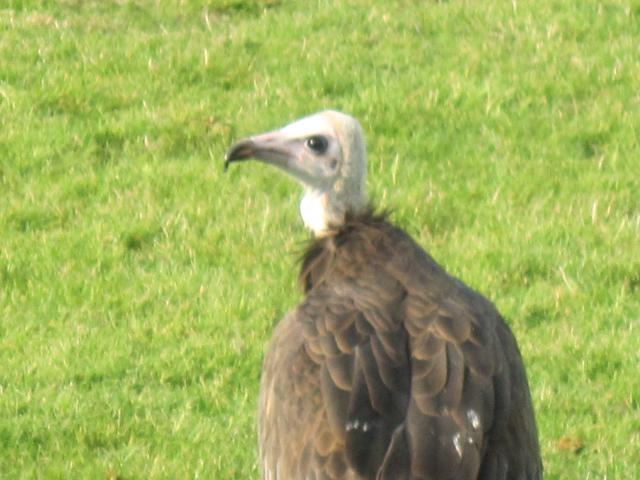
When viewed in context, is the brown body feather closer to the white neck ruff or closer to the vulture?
the vulture

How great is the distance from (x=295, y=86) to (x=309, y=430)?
6.37 meters

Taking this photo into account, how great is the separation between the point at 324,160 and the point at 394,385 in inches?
61.2

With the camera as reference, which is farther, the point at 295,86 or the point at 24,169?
the point at 295,86

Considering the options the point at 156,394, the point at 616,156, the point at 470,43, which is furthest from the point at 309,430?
the point at 470,43

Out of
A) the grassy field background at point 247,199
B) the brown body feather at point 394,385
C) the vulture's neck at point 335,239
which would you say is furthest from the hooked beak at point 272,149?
the grassy field background at point 247,199

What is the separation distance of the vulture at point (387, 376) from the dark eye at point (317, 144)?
26 cm

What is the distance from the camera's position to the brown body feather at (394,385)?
6.62 meters

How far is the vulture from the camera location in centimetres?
664

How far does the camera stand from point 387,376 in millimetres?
6879

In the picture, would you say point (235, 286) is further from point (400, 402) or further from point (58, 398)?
point (400, 402)

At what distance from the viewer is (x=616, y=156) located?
12.0 meters

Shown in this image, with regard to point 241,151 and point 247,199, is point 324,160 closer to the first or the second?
point 241,151

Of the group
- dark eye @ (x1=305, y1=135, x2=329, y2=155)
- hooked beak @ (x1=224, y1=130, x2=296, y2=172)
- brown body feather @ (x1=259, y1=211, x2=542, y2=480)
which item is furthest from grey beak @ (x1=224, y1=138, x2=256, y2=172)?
brown body feather @ (x1=259, y1=211, x2=542, y2=480)

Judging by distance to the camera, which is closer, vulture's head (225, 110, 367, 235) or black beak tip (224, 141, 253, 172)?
black beak tip (224, 141, 253, 172)
